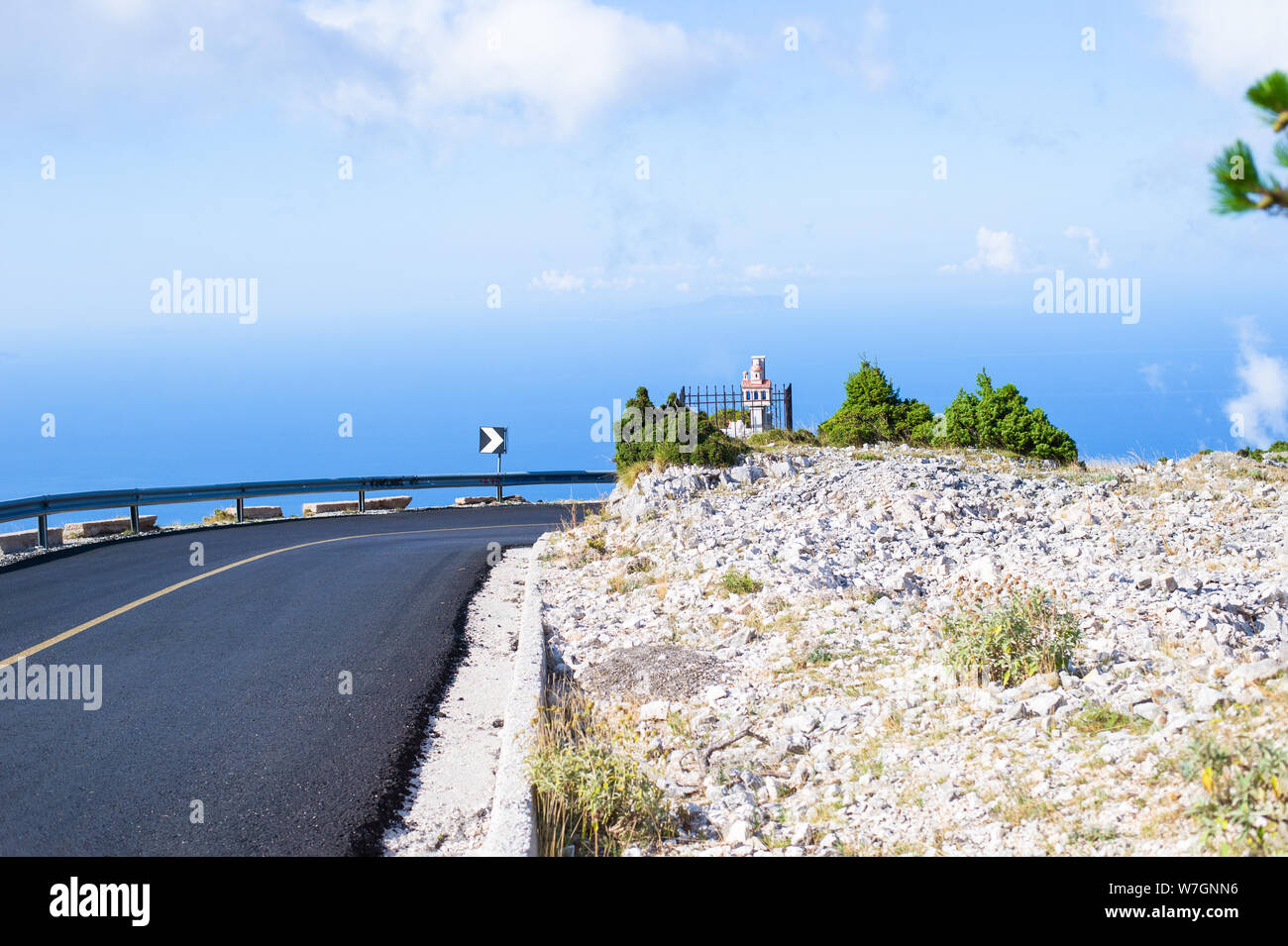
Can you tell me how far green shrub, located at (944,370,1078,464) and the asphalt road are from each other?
12.7 metres

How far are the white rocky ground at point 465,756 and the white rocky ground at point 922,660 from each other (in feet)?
2.43

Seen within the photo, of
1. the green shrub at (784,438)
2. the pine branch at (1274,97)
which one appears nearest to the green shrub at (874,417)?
the green shrub at (784,438)

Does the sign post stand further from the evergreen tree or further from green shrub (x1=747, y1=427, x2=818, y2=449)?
the evergreen tree

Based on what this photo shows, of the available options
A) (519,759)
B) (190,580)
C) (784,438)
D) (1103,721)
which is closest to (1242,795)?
(1103,721)

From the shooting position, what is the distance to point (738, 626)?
941cm

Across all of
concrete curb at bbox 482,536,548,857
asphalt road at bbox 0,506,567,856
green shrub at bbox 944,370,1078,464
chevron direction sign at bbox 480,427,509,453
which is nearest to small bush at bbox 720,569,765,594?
concrete curb at bbox 482,536,548,857

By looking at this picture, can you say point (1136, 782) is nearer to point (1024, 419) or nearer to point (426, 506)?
point (1024, 419)

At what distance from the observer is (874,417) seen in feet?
76.4

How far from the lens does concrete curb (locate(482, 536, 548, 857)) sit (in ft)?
16.5

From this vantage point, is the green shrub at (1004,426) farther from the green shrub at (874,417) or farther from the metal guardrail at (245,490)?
the metal guardrail at (245,490)

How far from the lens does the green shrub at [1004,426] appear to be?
70.9ft

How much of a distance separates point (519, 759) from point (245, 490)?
20380mm

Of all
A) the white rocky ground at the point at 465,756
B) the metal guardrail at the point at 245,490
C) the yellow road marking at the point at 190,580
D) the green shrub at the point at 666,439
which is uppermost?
the green shrub at the point at 666,439
